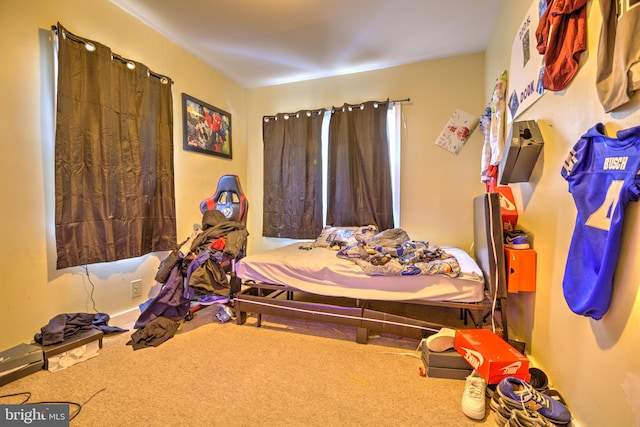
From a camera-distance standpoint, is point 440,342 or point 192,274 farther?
point 192,274

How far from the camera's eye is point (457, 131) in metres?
3.02

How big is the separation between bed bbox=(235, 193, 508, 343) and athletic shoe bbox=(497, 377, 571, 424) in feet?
1.40

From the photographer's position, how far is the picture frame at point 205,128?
2922 mm

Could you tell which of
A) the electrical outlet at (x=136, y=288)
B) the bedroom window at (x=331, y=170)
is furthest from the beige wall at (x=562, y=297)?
the electrical outlet at (x=136, y=288)

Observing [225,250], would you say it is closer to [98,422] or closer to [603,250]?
[98,422]

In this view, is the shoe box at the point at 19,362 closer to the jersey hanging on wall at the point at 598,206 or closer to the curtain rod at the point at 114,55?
the curtain rod at the point at 114,55

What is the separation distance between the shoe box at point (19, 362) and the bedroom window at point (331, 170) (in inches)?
92.0

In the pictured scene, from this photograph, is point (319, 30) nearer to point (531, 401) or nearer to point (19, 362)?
point (531, 401)

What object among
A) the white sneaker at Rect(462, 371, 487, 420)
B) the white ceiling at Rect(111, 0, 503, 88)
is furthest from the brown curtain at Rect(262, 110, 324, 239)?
the white sneaker at Rect(462, 371, 487, 420)

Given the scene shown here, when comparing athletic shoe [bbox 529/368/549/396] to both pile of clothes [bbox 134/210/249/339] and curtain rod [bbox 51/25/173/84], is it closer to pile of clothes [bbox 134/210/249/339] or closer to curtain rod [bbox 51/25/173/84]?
pile of clothes [bbox 134/210/249/339]

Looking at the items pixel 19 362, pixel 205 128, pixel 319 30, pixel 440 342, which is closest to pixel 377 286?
pixel 440 342

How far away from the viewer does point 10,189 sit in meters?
1.70

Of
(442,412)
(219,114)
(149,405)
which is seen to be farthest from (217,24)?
(442,412)

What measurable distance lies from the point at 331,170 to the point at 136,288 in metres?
2.34
